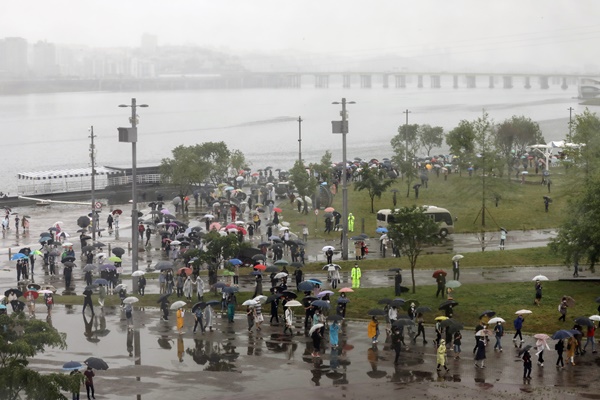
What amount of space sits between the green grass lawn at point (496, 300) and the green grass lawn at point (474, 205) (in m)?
11.0

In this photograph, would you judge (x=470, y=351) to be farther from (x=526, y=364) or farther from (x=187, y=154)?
(x=187, y=154)

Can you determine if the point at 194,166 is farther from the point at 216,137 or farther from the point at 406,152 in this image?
the point at 216,137

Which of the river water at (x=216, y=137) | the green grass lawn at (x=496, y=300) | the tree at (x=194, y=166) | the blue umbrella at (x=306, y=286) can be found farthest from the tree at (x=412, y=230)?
the river water at (x=216, y=137)

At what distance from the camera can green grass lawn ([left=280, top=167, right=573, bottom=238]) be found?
3841 cm

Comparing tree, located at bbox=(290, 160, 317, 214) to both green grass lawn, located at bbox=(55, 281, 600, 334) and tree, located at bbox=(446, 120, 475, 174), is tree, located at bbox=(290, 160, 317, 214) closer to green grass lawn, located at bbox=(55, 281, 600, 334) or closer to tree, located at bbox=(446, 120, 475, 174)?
→ tree, located at bbox=(446, 120, 475, 174)

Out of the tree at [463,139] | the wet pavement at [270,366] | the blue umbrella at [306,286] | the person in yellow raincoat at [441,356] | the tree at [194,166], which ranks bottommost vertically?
the wet pavement at [270,366]

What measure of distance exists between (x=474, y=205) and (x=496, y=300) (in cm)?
1998

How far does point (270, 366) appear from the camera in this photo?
1834 cm

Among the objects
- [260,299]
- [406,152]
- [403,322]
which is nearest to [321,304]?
[260,299]

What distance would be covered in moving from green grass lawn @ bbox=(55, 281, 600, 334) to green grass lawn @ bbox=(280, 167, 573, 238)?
36.3 ft

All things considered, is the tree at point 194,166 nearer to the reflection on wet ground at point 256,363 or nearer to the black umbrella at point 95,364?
the reflection on wet ground at point 256,363

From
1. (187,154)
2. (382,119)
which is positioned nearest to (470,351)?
(187,154)

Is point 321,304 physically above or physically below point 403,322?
above

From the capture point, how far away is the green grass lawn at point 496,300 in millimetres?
21719
